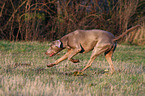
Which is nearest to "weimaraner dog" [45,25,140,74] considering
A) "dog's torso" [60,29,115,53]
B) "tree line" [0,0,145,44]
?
"dog's torso" [60,29,115,53]

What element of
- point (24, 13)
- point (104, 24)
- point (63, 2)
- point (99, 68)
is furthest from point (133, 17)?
point (99, 68)

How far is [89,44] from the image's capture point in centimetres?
698

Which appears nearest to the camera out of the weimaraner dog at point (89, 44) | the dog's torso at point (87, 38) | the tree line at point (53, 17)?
the weimaraner dog at point (89, 44)

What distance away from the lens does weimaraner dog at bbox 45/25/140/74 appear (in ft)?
21.7

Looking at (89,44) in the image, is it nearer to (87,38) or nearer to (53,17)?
(87,38)

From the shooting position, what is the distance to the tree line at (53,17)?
47.3 feet

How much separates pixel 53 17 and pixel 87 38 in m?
8.21

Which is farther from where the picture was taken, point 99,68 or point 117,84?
point 99,68

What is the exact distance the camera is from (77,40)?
277 inches

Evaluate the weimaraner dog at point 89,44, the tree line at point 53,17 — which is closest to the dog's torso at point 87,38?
the weimaraner dog at point 89,44

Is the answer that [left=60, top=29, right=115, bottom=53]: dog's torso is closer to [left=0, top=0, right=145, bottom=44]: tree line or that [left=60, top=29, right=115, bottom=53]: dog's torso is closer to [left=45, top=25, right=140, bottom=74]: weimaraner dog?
[left=45, top=25, right=140, bottom=74]: weimaraner dog

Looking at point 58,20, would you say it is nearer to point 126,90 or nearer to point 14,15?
point 14,15

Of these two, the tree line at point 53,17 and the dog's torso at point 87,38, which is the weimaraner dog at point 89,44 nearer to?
the dog's torso at point 87,38

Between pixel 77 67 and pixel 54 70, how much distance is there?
2.97 ft
